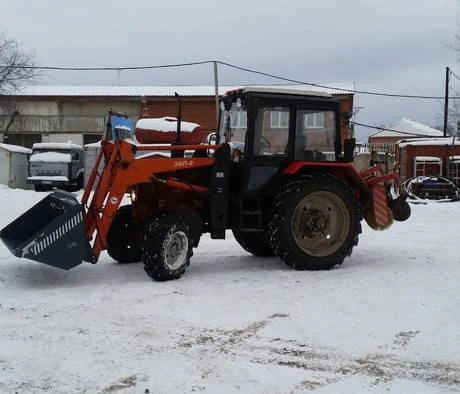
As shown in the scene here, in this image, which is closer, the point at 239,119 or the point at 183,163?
the point at 183,163

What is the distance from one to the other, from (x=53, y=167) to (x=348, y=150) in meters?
17.2

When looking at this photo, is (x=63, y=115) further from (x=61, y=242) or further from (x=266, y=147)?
(x=61, y=242)

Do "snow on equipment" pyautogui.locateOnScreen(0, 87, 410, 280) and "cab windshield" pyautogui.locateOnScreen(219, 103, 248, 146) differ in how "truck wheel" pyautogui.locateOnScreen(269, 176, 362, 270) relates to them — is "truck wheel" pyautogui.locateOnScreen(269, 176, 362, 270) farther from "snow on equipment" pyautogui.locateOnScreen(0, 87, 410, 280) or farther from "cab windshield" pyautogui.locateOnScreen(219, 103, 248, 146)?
"cab windshield" pyautogui.locateOnScreen(219, 103, 248, 146)

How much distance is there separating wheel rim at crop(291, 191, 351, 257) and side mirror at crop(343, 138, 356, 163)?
560mm

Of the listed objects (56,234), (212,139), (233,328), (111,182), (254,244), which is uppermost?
(212,139)

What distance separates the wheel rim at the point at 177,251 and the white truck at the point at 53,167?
55.1 ft

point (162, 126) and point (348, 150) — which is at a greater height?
point (162, 126)

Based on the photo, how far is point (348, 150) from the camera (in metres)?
7.59

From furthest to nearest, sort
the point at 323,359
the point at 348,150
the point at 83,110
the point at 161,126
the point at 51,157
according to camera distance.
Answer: the point at 83,110
the point at 51,157
the point at 348,150
the point at 161,126
the point at 323,359

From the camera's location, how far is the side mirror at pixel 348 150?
24.7 feet

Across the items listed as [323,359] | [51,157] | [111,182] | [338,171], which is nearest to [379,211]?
[338,171]

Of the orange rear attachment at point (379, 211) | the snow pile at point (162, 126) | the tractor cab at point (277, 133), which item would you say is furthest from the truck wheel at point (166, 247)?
the orange rear attachment at point (379, 211)

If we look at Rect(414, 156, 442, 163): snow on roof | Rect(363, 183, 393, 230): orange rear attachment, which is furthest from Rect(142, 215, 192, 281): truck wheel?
Rect(414, 156, 442, 163): snow on roof

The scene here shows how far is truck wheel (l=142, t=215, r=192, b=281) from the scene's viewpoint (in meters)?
6.36
